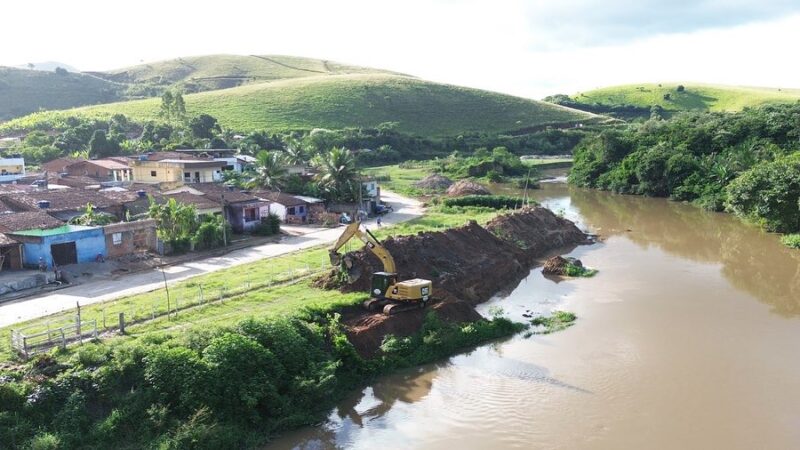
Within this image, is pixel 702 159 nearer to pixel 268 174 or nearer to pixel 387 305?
pixel 268 174

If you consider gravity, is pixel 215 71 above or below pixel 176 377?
above

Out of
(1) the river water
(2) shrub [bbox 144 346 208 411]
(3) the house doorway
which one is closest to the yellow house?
(3) the house doorway

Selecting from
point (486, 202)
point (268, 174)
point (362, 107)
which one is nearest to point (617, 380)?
point (486, 202)

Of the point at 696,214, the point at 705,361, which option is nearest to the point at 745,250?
the point at 696,214

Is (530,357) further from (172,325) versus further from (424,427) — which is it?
(172,325)

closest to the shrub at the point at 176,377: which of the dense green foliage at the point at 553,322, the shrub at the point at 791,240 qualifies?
the dense green foliage at the point at 553,322

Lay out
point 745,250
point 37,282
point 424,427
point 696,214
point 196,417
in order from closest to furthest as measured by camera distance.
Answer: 1. point 196,417
2. point 424,427
3. point 37,282
4. point 745,250
5. point 696,214

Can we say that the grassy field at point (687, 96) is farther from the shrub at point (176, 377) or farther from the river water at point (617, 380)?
the shrub at point (176, 377)
